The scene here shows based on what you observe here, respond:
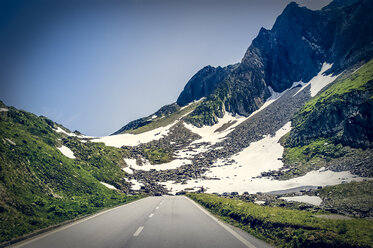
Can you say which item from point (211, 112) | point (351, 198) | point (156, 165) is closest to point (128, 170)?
point (156, 165)

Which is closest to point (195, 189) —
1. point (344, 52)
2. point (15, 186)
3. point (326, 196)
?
point (326, 196)

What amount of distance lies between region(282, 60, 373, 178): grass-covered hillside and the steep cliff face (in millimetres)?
64026

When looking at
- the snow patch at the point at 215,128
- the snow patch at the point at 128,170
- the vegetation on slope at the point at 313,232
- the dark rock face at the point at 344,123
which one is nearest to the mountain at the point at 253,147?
the dark rock face at the point at 344,123

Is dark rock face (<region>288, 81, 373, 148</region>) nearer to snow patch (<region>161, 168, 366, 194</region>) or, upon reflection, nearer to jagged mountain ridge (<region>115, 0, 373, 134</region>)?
snow patch (<region>161, 168, 366, 194</region>)

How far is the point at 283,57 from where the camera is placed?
6181 inches

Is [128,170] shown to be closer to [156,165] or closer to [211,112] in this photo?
[156,165]

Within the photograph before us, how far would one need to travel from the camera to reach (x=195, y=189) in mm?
59000

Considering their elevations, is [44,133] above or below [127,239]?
above

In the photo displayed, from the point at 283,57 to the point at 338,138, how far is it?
124 m

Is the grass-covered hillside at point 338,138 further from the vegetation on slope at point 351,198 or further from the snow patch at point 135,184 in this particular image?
the snow patch at point 135,184

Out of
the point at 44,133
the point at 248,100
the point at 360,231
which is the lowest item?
the point at 360,231

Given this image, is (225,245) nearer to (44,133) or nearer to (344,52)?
(44,133)

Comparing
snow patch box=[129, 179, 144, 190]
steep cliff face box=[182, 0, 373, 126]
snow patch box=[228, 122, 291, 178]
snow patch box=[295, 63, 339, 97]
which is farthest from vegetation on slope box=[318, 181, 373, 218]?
steep cliff face box=[182, 0, 373, 126]

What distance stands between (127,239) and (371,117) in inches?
2121
